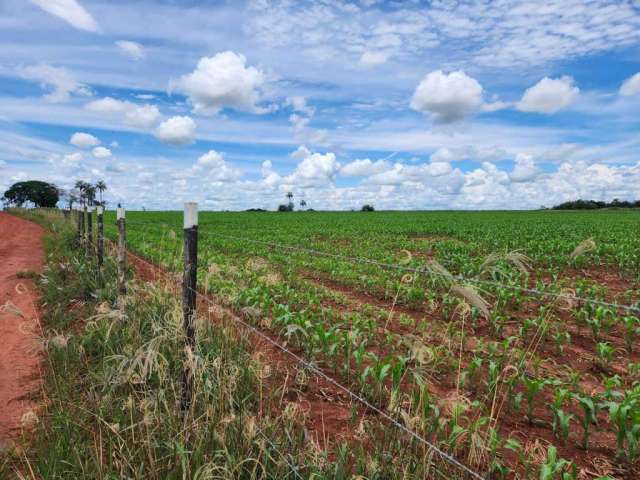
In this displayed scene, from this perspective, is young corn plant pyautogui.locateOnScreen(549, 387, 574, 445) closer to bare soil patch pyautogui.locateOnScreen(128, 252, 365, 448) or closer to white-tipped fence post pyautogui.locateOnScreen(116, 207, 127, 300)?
bare soil patch pyautogui.locateOnScreen(128, 252, 365, 448)

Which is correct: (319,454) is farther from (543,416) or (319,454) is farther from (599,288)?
(599,288)

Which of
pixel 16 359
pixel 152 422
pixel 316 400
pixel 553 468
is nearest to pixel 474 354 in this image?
pixel 316 400

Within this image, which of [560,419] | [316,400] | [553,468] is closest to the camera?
[553,468]

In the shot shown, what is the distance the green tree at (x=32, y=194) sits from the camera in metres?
126

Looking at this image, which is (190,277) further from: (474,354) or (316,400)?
(474,354)

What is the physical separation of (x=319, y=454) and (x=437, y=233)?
93.3ft

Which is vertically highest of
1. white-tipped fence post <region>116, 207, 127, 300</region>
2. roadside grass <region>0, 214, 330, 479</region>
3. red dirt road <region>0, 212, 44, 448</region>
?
white-tipped fence post <region>116, 207, 127, 300</region>

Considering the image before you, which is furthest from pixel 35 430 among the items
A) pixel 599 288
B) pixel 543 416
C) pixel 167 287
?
pixel 599 288

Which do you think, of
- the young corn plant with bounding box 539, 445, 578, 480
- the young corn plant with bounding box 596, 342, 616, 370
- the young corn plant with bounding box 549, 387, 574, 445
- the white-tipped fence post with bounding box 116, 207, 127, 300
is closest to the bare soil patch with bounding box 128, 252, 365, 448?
Answer: the young corn plant with bounding box 539, 445, 578, 480

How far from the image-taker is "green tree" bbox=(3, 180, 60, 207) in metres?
126

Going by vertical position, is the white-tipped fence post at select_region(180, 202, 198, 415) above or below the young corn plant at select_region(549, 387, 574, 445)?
above

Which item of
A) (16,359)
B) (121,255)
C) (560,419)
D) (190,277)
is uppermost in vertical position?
(190,277)

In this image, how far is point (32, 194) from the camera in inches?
5015

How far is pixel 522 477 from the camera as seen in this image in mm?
3486
